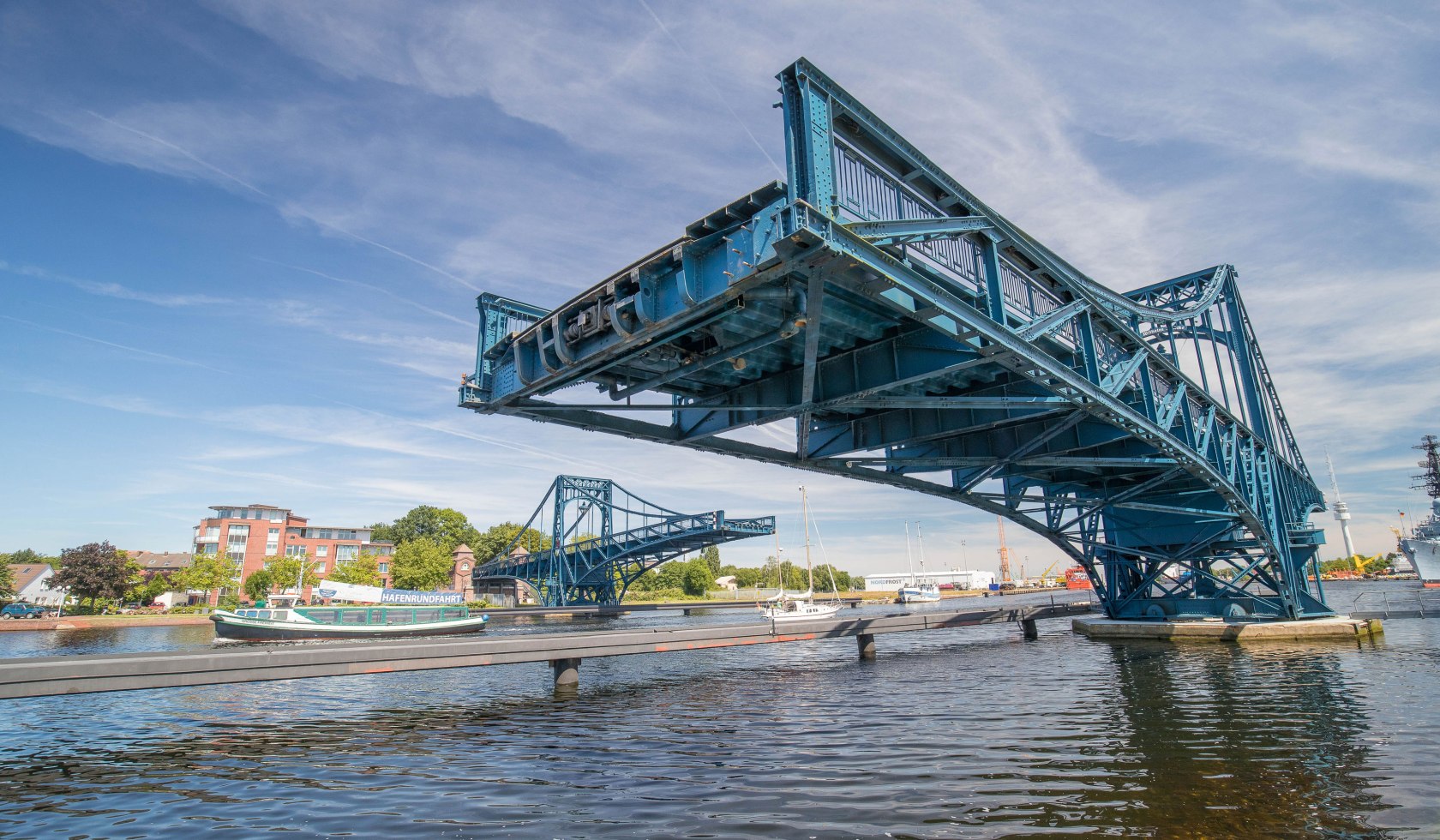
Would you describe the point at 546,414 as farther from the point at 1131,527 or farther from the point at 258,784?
the point at 1131,527

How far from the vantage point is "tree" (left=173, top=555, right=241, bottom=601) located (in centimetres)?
7069

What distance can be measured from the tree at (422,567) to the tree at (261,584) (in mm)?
12980

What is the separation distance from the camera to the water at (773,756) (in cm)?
786

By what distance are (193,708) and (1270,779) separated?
22.7m

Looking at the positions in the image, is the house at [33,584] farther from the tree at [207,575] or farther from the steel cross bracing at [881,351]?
the steel cross bracing at [881,351]

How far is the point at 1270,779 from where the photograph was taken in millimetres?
8898

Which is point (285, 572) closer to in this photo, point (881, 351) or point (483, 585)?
point (483, 585)

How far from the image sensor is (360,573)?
76750 mm

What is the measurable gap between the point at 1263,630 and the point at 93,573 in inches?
3541

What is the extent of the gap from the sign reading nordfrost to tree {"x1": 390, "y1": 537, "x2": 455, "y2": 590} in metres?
31.8

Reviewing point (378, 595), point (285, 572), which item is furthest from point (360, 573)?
point (378, 595)

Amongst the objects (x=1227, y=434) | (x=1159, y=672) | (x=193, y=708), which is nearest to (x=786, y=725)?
(x=1159, y=672)

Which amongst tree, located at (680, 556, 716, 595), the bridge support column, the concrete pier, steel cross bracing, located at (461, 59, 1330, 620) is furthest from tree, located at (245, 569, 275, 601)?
the concrete pier

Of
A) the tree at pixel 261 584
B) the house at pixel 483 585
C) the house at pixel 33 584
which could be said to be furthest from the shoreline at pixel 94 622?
the house at pixel 33 584
